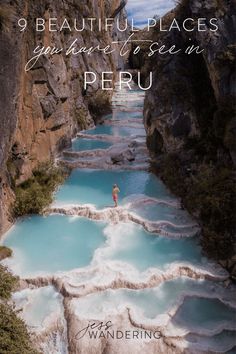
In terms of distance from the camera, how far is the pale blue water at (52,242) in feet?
54.1

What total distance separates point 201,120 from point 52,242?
10.7m

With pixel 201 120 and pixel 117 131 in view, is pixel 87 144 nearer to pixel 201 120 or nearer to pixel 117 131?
pixel 117 131

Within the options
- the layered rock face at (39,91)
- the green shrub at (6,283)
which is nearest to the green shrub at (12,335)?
the green shrub at (6,283)

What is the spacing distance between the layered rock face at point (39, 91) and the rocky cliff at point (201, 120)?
6689 mm

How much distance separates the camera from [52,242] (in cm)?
1814

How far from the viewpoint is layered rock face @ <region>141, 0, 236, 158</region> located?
19641 millimetres

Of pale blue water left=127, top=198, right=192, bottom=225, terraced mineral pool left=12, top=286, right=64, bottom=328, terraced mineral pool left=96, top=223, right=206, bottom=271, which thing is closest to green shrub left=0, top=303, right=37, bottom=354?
terraced mineral pool left=12, top=286, right=64, bottom=328

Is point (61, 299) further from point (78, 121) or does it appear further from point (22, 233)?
point (78, 121)

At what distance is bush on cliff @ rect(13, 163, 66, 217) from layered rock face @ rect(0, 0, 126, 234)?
45cm

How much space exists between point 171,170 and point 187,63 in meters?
6.71

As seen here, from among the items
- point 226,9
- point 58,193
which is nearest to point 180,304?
point 58,193

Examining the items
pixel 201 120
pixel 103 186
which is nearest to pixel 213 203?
pixel 201 120

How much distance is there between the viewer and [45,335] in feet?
43.1

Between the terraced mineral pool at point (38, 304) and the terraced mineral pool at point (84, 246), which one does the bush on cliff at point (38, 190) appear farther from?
the terraced mineral pool at point (38, 304)
